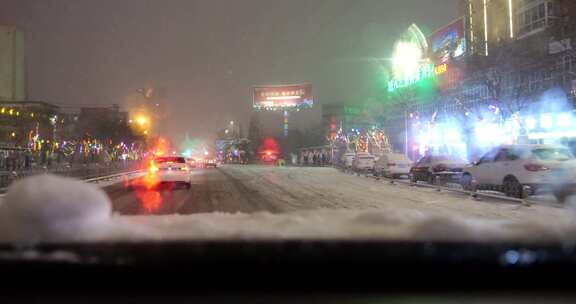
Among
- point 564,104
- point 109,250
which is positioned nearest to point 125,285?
point 109,250

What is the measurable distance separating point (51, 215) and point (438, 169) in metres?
25.0

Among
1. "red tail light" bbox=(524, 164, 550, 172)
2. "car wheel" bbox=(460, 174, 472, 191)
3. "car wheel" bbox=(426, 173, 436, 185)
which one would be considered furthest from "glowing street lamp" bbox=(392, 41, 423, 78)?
"red tail light" bbox=(524, 164, 550, 172)

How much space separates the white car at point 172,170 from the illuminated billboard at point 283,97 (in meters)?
50.4

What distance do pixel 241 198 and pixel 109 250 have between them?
15.4 m

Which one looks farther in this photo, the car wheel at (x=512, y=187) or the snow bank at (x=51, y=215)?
the car wheel at (x=512, y=187)

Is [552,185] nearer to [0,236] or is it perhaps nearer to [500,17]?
[0,236]

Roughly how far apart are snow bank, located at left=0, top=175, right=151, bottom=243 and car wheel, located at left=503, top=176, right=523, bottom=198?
635 inches

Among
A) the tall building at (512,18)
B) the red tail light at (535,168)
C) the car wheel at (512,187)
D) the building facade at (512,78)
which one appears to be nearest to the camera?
the red tail light at (535,168)

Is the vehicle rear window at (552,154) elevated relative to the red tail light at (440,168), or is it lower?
elevated

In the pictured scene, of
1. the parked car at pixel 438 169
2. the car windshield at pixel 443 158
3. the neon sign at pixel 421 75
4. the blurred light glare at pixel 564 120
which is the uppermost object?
the neon sign at pixel 421 75

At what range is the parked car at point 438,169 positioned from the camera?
2592 centimetres

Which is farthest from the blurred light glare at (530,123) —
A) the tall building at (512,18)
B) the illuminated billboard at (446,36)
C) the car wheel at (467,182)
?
the car wheel at (467,182)

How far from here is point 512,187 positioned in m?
17.6

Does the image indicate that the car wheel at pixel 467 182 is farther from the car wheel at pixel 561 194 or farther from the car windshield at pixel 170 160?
the car windshield at pixel 170 160
